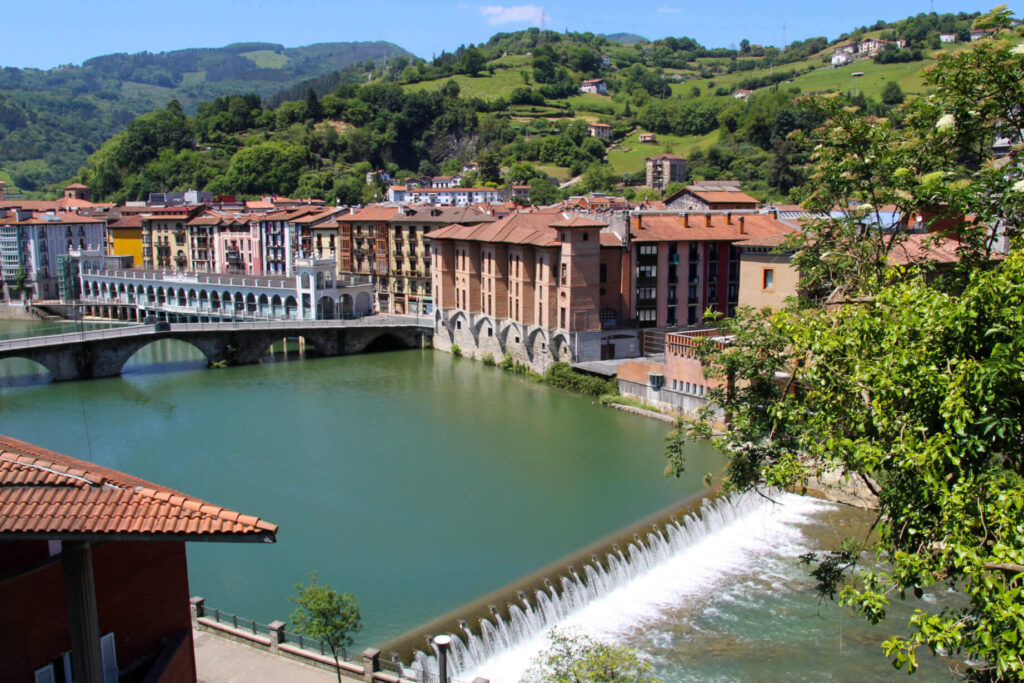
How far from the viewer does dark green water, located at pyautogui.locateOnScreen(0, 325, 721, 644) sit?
2027 cm

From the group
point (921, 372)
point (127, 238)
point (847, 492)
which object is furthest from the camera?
point (127, 238)

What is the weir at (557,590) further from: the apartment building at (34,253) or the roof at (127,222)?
the roof at (127,222)

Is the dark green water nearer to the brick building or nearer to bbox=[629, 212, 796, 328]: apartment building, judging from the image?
bbox=[629, 212, 796, 328]: apartment building

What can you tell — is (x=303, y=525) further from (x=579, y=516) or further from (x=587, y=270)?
→ (x=587, y=270)

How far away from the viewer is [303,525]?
23344mm

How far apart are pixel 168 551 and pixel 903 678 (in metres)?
14.3

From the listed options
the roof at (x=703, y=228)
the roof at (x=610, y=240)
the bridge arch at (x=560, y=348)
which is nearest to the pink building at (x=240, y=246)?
the bridge arch at (x=560, y=348)

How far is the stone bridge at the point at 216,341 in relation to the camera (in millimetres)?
43844

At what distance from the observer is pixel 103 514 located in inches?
241

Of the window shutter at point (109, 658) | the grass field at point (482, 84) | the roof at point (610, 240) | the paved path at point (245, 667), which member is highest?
the grass field at point (482, 84)

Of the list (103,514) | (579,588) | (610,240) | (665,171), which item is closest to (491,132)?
(665,171)

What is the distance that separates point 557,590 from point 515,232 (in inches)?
1126

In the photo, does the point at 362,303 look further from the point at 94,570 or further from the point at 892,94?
the point at 892,94

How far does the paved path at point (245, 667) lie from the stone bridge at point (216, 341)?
109 ft
